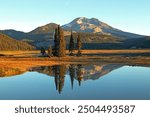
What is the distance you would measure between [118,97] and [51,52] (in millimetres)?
86208

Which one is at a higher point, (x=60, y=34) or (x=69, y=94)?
(x=60, y=34)

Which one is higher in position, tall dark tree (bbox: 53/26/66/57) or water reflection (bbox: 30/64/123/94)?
tall dark tree (bbox: 53/26/66/57)

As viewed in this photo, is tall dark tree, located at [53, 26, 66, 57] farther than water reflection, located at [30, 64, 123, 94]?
Yes

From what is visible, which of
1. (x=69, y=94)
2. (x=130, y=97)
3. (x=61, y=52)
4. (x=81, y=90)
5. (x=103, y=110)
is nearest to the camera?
(x=103, y=110)

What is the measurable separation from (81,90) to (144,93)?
8.04 m

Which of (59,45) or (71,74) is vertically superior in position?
(59,45)

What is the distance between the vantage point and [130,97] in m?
36.7

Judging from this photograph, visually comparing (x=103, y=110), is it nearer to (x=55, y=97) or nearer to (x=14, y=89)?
(x=55, y=97)

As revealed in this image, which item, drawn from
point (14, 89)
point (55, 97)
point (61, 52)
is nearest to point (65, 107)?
point (55, 97)

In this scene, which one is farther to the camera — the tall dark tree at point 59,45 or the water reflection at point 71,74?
the tall dark tree at point 59,45

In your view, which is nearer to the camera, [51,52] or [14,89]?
[14,89]

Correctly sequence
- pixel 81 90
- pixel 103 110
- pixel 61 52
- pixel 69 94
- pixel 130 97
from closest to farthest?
pixel 103 110
pixel 130 97
pixel 69 94
pixel 81 90
pixel 61 52

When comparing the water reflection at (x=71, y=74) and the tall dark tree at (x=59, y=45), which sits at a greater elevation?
the tall dark tree at (x=59, y=45)

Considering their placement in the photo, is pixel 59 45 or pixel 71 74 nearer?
pixel 71 74
